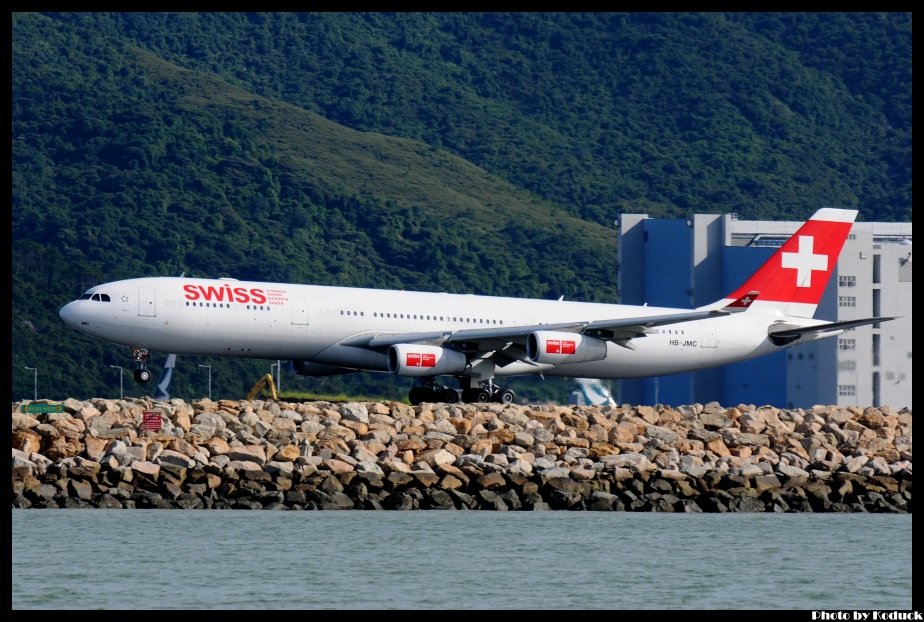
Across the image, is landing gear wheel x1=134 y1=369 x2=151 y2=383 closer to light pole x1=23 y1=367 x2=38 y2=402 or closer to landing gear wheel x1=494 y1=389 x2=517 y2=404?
landing gear wheel x1=494 y1=389 x2=517 y2=404

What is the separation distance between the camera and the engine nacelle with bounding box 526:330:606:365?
51.8 metres

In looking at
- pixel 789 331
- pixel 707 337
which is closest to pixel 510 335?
pixel 707 337

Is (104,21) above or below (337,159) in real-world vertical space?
above

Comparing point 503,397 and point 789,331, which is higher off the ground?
point 789,331

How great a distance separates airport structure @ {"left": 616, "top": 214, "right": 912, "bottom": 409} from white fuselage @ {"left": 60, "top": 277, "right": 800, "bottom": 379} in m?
50.0

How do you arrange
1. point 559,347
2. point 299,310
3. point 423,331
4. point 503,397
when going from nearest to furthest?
point 299,310 < point 559,347 < point 423,331 < point 503,397

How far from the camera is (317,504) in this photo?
40.6m

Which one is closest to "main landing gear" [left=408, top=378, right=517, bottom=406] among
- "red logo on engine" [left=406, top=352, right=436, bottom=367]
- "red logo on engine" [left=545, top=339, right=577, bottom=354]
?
"red logo on engine" [left=406, top=352, right=436, bottom=367]

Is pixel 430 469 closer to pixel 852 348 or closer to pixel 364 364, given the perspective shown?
pixel 364 364

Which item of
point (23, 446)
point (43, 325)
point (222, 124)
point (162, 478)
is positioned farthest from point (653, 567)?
point (222, 124)

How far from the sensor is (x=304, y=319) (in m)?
50.9

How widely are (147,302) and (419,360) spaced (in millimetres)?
8441

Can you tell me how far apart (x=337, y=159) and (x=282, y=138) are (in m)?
5.66
